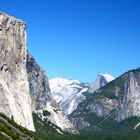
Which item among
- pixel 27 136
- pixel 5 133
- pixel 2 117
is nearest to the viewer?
pixel 5 133

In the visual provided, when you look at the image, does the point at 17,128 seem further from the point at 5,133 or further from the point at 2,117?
the point at 5,133

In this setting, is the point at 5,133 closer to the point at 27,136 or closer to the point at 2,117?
the point at 27,136

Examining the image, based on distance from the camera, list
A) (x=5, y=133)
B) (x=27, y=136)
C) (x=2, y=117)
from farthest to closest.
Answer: (x=2, y=117) < (x=27, y=136) < (x=5, y=133)

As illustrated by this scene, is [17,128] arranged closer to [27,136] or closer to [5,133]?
[27,136]

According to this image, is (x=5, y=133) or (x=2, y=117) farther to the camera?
(x=2, y=117)

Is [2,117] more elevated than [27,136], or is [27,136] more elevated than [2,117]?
[2,117]

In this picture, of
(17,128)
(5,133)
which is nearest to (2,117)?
(17,128)

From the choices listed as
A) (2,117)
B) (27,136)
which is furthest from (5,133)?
(2,117)

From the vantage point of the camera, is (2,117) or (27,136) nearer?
(27,136)
